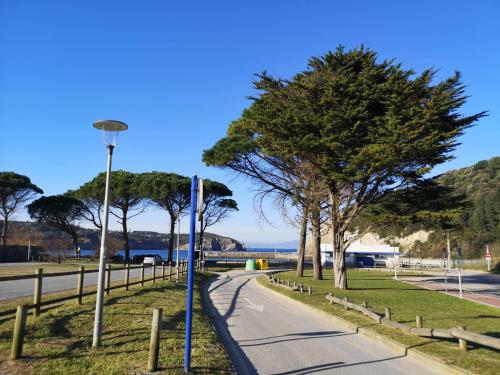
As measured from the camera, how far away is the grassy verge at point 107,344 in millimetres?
6227

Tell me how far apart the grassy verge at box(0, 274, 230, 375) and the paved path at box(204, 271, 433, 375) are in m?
0.60

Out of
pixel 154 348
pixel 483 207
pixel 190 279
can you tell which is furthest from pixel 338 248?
pixel 483 207

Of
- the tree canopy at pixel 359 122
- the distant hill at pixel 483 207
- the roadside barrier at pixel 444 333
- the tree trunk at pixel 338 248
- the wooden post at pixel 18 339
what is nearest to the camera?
the wooden post at pixel 18 339

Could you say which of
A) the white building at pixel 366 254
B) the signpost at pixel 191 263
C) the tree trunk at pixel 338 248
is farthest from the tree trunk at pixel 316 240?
the white building at pixel 366 254

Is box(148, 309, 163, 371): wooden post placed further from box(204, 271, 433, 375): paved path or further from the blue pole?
box(204, 271, 433, 375): paved path

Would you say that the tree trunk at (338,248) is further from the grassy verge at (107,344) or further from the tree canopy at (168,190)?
the tree canopy at (168,190)

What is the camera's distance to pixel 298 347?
8.76 m

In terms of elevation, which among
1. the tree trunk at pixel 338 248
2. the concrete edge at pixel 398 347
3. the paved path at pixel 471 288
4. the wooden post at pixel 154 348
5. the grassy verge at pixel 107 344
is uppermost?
the tree trunk at pixel 338 248

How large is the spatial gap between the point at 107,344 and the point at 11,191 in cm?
5041

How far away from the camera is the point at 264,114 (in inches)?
871

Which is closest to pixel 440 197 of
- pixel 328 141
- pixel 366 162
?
pixel 366 162

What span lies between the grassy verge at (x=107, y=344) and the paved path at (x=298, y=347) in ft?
1.95

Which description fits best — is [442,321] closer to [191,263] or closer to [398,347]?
[398,347]

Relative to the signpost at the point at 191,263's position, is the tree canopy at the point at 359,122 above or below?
above
